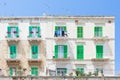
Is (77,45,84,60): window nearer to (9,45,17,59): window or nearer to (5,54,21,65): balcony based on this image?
(5,54,21,65): balcony

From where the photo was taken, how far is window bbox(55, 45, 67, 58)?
55.2 meters

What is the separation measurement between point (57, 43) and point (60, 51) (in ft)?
3.23

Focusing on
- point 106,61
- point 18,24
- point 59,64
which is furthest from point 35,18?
point 106,61

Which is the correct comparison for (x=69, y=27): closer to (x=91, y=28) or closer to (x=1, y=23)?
(x=91, y=28)

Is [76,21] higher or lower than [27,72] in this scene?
higher

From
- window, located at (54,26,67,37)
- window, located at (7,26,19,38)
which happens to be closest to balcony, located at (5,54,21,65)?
window, located at (7,26,19,38)

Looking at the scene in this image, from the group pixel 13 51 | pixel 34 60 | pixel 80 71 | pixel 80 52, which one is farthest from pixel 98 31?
pixel 13 51

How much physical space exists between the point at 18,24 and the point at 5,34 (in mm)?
1867

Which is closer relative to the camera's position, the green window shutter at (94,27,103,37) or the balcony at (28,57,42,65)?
the balcony at (28,57,42,65)

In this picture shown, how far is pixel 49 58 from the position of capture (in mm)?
55469

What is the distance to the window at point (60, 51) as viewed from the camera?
5525 centimetres

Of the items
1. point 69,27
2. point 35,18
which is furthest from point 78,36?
point 35,18

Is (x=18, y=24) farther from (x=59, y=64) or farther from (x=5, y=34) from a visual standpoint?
(x=59, y=64)

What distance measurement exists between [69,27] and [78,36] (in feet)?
4.73
